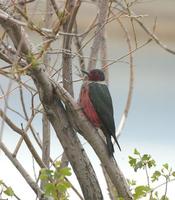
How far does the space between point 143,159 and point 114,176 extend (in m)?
0.14

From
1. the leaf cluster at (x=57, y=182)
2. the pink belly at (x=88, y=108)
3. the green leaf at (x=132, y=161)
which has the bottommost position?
the leaf cluster at (x=57, y=182)

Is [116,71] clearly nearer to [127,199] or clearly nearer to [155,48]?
[155,48]

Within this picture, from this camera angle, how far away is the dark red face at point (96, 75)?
3.35m

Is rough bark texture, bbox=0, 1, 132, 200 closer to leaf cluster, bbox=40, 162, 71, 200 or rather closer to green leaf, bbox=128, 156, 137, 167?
green leaf, bbox=128, 156, 137, 167

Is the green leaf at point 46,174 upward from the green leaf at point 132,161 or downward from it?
downward

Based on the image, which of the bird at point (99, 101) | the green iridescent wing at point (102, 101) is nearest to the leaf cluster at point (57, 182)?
the bird at point (99, 101)

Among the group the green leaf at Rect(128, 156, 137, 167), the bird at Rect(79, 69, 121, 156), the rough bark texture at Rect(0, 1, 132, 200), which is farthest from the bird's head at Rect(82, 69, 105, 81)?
the green leaf at Rect(128, 156, 137, 167)

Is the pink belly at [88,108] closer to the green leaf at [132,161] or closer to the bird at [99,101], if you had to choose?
Result: the bird at [99,101]

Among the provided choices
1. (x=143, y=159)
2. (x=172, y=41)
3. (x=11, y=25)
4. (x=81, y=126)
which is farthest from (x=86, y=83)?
(x=172, y=41)

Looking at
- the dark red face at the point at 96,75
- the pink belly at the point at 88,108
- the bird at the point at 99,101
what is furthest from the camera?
the dark red face at the point at 96,75

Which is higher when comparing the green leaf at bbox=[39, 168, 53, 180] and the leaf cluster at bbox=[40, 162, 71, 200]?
the green leaf at bbox=[39, 168, 53, 180]

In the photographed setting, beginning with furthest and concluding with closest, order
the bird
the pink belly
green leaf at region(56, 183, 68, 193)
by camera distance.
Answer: the bird < the pink belly < green leaf at region(56, 183, 68, 193)

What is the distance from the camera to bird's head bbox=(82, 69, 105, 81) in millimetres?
3326

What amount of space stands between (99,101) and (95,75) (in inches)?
5.5
